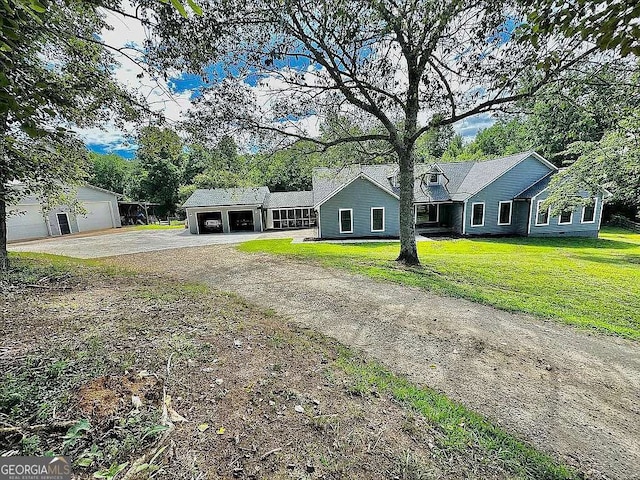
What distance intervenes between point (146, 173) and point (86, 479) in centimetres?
4285

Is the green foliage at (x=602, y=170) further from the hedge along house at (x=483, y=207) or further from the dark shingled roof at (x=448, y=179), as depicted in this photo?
the dark shingled roof at (x=448, y=179)

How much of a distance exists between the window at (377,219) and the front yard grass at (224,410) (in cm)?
1623

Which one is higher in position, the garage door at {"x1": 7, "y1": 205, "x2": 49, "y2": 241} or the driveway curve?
the garage door at {"x1": 7, "y1": 205, "x2": 49, "y2": 241}

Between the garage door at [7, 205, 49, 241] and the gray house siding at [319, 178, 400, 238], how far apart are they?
20.7 meters

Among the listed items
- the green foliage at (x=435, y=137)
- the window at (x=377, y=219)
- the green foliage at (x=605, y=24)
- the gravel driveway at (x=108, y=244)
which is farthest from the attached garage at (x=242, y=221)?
the green foliage at (x=605, y=24)

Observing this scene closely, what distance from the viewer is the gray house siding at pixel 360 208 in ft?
63.9

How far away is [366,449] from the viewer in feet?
7.28

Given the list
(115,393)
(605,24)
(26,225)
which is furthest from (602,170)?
(26,225)

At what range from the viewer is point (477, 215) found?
66.0ft

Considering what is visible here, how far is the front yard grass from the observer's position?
200 centimetres

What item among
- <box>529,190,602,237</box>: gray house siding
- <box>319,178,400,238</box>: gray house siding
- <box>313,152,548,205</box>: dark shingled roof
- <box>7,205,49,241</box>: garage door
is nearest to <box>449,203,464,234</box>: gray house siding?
<box>313,152,548,205</box>: dark shingled roof

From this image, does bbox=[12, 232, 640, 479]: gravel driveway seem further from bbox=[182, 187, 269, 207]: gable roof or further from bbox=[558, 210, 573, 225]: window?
bbox=[182, 187, 269, 207]: gable roof

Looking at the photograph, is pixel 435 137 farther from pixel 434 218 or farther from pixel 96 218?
pixel 96 218

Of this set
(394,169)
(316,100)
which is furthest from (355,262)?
(394,169)
